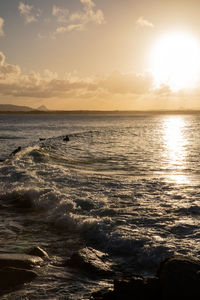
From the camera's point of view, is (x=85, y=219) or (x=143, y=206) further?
(x=143, y=206)

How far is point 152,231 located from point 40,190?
564 centimetres

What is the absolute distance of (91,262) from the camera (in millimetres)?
5547

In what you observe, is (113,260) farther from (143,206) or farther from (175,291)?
(143,206)

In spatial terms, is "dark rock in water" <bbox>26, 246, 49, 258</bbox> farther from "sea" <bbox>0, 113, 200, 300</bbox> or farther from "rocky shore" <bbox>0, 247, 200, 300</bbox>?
"rocky shore" <bbox>0, 247, 200, 300</bbox>

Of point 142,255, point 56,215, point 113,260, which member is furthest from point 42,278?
point 56,215

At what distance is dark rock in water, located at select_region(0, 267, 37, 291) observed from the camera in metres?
4.73

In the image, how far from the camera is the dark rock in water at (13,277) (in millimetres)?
4730

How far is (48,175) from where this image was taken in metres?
15.3

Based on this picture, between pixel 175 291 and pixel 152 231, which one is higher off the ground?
pixel 175 291

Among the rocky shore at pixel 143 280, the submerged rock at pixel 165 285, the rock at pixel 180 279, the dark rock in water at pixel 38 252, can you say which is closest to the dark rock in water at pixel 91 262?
the rocky shore at pixel 143 280

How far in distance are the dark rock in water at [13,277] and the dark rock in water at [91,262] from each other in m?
0.85

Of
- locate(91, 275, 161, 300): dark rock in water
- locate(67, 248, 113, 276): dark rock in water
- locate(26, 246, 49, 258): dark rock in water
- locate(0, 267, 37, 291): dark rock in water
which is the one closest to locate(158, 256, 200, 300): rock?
locate(91, 275, 161, 300): dark rock in water

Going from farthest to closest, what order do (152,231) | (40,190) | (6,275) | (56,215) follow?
(40,190) → (56,215) → (152,231) → (6,275)

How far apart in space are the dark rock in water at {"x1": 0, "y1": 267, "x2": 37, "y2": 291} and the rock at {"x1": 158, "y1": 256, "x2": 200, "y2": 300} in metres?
2.32
